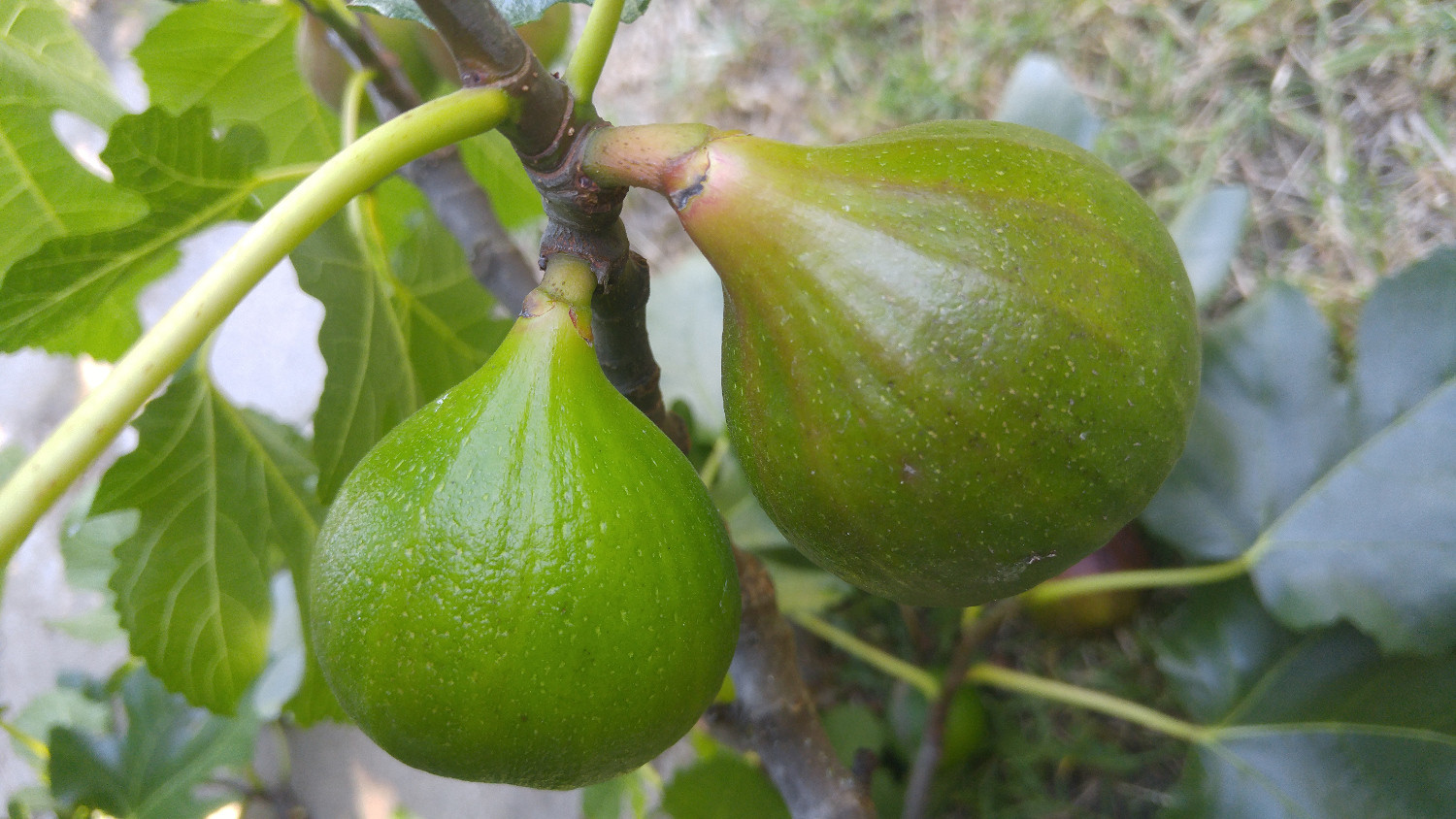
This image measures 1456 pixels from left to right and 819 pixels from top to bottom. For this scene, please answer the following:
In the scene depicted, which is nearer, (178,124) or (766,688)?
(178,124)

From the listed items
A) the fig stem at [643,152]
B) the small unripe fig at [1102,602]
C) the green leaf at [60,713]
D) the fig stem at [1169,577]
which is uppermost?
the fig stem at [643,152]

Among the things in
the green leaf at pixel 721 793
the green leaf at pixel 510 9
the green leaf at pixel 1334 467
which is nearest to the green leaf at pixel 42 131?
the green leaf at pixel 510 9

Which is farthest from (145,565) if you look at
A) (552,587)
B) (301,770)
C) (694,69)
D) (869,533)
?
(694,69)

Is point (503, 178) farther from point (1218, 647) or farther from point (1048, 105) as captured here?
point (1218, 647)

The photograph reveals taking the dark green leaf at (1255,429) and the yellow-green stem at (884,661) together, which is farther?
the yellow-green stem at (884,661)

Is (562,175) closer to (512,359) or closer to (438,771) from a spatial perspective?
(512,359)

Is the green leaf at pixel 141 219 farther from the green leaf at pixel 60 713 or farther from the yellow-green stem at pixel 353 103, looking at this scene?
the green leaf at pixel 60 713

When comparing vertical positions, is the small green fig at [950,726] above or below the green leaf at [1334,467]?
below

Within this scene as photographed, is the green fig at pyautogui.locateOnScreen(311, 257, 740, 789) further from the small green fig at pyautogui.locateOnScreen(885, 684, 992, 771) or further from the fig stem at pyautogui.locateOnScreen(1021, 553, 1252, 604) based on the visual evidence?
the small green fig at pyautogui.locateOnScreen(885, 684, 992, 771)

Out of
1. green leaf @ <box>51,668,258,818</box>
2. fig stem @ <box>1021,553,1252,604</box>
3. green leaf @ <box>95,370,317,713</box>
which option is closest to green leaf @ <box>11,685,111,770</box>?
green leaf @ <box>51,668,258,818</box>
